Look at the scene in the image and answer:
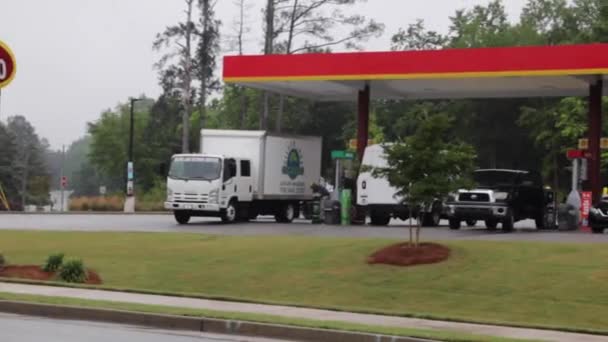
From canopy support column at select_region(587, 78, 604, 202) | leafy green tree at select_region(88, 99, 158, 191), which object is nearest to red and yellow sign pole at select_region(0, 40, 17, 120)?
canopy support column at select_region(587, 78, 604, 202)

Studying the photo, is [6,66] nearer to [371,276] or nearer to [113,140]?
[371,276]

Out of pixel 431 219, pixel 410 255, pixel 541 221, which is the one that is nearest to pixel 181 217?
pixel 431 219

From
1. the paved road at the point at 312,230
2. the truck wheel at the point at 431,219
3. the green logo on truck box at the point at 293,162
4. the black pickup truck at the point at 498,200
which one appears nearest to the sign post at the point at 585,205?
the black pickup truck at the point at 498,200

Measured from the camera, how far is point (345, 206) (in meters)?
36.6

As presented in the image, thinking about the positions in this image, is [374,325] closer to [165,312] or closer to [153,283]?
[165,312]

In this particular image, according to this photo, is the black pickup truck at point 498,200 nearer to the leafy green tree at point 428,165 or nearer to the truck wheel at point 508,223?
the truck wheel at point 508,223

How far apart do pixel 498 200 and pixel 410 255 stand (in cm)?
969

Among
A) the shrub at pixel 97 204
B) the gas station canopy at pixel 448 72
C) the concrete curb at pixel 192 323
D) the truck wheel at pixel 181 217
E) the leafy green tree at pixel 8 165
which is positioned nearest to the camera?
the concrete curb at pixel 192 323

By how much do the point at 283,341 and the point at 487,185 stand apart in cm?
1845

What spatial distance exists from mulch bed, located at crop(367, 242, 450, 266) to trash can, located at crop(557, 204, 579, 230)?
1070 centimetres

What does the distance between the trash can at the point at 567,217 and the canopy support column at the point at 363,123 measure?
25.1ft

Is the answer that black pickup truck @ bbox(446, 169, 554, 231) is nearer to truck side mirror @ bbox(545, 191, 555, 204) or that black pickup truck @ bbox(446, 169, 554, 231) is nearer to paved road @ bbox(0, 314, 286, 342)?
truck side mirror @ bbox(545, 191, 555, 204)

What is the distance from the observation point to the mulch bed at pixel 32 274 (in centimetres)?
2136

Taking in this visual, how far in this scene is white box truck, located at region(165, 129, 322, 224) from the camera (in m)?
36.7
